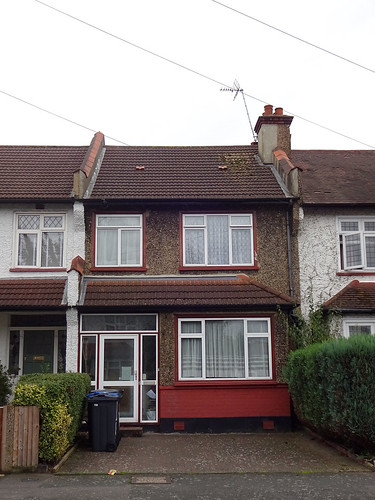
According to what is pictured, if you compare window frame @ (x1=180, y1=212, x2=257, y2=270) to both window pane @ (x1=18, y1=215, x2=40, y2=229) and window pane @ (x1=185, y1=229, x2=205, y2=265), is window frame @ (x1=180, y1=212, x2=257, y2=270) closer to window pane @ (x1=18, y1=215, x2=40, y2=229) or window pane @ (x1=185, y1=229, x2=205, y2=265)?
window pane @ (x1=185, y1=229, x2=205, y2=265)

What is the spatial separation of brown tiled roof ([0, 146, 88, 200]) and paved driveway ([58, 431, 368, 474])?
6.36m

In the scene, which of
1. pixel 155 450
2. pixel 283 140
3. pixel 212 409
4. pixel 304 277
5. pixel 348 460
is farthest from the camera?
pixel 283 140

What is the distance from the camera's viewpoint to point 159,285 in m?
13.6

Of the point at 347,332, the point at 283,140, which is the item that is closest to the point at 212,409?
the point at 347,332

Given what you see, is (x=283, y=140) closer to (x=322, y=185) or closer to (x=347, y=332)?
(x=322, y=185)

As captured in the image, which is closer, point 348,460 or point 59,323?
point 348,460

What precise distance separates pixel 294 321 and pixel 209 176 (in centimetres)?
474

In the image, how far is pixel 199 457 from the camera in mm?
10203

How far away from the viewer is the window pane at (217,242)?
14.1 meters

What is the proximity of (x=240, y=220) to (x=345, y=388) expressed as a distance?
5.65 metres

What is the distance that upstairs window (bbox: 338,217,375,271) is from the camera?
14.1m

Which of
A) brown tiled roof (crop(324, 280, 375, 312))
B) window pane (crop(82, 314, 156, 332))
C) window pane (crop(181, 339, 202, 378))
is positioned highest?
brown tiled roof (crop(324, 280, 375, 312))

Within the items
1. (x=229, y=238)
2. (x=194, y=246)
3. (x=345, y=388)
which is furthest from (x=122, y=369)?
(x=345, y=388)

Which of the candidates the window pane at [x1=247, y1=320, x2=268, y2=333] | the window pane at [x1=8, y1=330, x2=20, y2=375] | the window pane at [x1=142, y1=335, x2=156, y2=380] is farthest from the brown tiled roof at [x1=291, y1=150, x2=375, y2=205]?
the window pane at [x1=8, y1=330, x2=20, y2=375]
